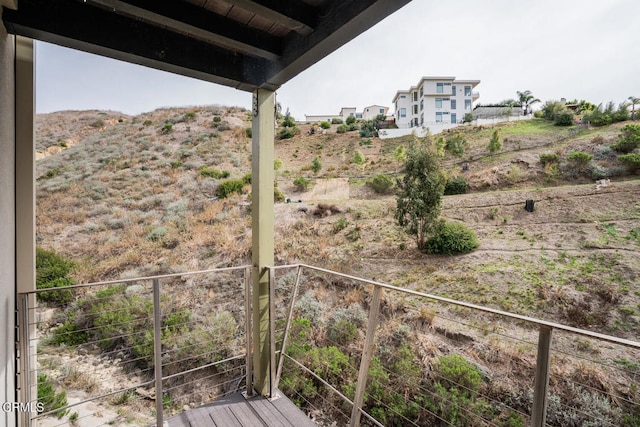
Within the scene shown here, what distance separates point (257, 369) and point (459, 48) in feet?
46.4

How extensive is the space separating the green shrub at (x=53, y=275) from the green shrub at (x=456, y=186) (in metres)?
10.5

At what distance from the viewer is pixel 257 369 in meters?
1.89

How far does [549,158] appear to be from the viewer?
911 centimetres

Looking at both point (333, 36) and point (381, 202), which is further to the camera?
point (381, 202)

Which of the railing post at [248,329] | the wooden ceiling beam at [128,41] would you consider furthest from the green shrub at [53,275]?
the wooden ceiling beam at [128,41]

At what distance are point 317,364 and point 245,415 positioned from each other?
8.40 feet

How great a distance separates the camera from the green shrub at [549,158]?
8.99m

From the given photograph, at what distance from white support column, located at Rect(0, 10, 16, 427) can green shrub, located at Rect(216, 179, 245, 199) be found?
8502 millimetres

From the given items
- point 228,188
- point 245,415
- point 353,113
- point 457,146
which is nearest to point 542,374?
point 245,415

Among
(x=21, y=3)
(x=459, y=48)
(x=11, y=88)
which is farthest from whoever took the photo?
(x=459, y=48)

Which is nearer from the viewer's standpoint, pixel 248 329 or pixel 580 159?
pixel 248 329

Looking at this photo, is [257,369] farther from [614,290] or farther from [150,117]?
[150,117]

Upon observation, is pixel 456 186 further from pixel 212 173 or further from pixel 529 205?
pixel 212 173

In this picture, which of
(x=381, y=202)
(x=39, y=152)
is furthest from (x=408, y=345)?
(x=39, y=152)
